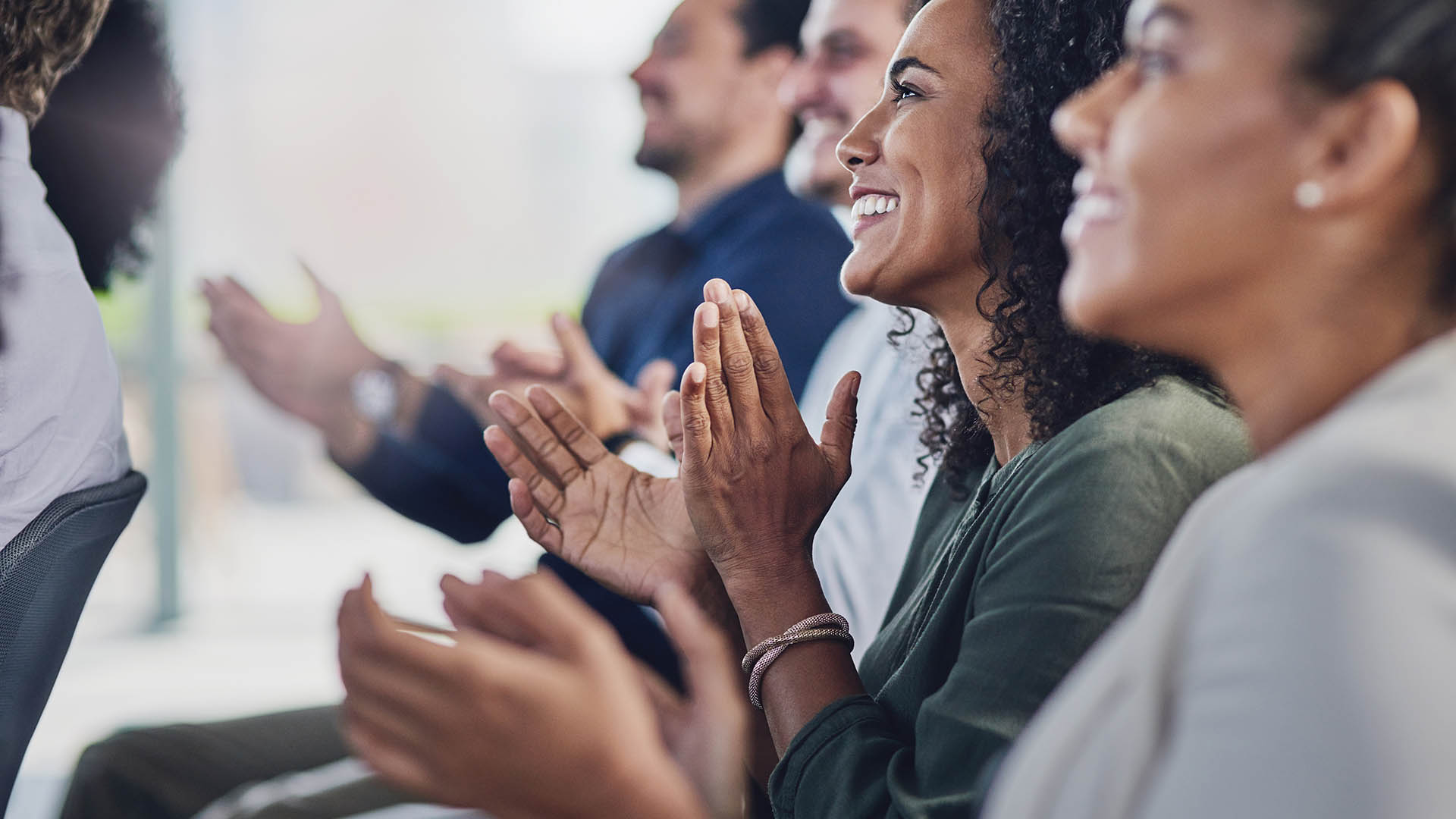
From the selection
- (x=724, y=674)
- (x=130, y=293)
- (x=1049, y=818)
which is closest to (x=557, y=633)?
(x=724, y=674)

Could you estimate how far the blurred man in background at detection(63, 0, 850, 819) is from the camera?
6.48ft

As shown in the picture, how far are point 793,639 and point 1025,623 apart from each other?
0.27 m

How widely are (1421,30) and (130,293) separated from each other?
4077 mm

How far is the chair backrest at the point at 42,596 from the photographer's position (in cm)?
Result: 120

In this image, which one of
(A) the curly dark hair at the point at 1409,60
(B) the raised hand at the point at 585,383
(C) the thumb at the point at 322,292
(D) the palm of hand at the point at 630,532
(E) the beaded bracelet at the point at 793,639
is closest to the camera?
(A) the curly dark hair at the point at 1409,60

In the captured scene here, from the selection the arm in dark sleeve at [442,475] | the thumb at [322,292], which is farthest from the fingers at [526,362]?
the thumb at [322,292]

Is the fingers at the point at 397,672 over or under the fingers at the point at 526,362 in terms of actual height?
over

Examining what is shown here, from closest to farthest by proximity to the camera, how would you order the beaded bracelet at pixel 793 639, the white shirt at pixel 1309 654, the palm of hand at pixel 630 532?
the white shirt at pixel 1309 654 < the beaded bracelet at pixel 793 639 < the palm of hand at pixel 630 532

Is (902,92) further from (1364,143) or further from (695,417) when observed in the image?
(1364,143)

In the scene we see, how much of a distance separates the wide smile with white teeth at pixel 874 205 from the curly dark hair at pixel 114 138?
3.32 feet

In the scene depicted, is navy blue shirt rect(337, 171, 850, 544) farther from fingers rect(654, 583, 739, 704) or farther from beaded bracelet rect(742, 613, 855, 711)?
fingers rect(654, 583, 739, 704)

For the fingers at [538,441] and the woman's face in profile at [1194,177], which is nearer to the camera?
the woman's face in profile at [1194,177]

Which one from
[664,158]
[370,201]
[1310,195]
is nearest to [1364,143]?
[1310,195]

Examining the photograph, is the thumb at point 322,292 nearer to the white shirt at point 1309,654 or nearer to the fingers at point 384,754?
the fingers at point 384,754
